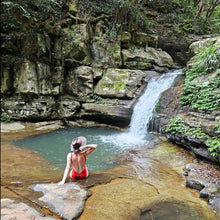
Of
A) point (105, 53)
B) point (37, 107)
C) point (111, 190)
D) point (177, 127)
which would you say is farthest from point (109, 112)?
point (111, 190)

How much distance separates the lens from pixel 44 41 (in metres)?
7.86

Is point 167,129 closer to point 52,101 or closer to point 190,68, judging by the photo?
point 190,68

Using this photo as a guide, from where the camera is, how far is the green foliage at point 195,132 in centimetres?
428

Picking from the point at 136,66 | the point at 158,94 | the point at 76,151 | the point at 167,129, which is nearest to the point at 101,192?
the point at 76,151

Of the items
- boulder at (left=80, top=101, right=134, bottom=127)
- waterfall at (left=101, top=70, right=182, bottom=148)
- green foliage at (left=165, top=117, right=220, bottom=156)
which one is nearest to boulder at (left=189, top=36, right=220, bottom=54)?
waterfall at (left=101, top=70, right=182, bottom=148)

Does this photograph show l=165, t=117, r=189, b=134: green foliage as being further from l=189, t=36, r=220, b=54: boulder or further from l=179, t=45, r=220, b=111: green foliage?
l=189, t=36, r=220, b=54: boulder

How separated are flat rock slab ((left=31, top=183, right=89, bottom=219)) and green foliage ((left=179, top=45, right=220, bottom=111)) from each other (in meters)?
4.85

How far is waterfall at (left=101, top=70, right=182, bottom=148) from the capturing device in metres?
7.04

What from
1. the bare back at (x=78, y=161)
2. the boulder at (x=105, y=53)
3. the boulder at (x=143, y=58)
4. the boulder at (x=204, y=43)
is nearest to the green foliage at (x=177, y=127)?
the bare back at (x=78, y=161)

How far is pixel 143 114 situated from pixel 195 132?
331 cm

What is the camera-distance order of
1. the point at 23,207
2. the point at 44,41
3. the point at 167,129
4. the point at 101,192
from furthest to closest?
the point at 44,41 < the point at 167,129 < the point at 101,192 < the point at 23,207

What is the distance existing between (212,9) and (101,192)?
18.8 meters

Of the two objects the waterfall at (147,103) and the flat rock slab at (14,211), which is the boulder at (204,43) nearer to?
the waterfall at (147,103)

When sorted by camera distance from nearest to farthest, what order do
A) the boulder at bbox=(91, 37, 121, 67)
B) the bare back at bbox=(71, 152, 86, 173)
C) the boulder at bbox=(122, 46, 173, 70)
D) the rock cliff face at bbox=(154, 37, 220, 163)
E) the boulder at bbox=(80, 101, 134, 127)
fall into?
the bare back at bbox=(71, 152, 86, 173), the rock cliff face at bbox=(154, 37, 220, 163), the boulder at bbox=(80, 101, 134, 127), the boulder at bbox=(91, 37, 121, 67), the boulder at bbox=(122, 46, 173, 70)
